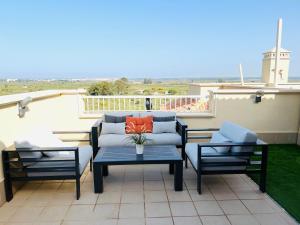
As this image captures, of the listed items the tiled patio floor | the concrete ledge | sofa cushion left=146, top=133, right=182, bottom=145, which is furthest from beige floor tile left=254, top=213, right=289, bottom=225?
the concrete ledge

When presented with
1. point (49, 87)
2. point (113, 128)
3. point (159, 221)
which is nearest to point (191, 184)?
point (159, 221)

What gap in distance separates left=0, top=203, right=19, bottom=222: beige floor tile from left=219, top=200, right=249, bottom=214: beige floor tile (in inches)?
89.2

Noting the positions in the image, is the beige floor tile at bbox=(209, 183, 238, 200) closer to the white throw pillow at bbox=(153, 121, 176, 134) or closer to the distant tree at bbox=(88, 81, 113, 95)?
the white throw pillow at bbox=(153, 121, 176, 134)

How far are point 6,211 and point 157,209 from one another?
5.34 ft

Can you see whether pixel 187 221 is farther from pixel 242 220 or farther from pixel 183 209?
pixel 242 220

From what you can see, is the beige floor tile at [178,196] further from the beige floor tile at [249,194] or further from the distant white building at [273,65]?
the distant white building at [273,65]

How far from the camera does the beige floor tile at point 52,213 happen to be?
2324 millimetres

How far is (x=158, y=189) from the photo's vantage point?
118 inches

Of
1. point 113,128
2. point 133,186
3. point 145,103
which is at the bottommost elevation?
point 133,186

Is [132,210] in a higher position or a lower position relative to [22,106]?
lower

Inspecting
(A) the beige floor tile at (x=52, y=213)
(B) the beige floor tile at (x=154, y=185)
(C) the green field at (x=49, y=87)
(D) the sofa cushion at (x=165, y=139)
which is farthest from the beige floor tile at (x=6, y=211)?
(D) the sofa cushion at (x=165, y=139)

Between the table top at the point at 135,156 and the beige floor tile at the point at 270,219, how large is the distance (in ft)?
3.47

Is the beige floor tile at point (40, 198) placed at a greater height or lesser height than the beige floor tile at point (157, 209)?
lesser

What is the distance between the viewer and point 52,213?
244 centimetres
